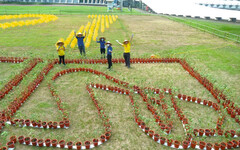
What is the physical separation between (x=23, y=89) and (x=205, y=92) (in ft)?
30.1

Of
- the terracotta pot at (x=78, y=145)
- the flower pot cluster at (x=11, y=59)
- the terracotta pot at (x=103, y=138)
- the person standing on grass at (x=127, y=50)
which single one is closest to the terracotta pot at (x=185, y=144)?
the terracotta pot at (x=103, y=138)

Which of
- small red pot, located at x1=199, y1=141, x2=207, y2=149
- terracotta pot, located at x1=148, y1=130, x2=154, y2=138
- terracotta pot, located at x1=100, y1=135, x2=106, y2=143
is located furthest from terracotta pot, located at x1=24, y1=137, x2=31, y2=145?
small red pot, located at x1=199, y1=141, x2=207, y2=149

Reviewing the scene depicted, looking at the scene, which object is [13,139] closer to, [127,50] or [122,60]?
[127,50]

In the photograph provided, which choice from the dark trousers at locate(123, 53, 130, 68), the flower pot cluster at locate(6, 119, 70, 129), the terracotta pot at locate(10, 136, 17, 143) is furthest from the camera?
the dark trousers at locate(123, 53, 130, 68)

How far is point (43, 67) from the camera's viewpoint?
11.9 metres

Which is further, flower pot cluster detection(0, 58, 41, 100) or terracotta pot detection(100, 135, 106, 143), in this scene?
flower pot cluster detection(0, 58, 41, 100)

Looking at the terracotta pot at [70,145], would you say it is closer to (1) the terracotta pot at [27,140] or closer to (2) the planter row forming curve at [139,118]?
(2) the planter row forming curve at [139,118]

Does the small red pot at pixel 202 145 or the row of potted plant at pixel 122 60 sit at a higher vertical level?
the row of potted plant at pixel 122 60

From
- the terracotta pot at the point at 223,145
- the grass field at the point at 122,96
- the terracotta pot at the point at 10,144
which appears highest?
the grass field at the point at 122,96

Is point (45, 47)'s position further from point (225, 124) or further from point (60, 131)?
point (225, 124)

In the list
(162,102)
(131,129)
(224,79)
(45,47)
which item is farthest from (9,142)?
(45,47)

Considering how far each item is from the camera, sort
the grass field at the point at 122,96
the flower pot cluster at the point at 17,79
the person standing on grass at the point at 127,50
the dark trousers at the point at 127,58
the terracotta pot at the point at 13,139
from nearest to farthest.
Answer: the terracotta pot at the point at 13,139 < the grass field at the point at 122,96 < the flower pot cluster at the point at 17,79 < the person standing on grass at the point at 127,50 < the dark trousers at the point at 127,58

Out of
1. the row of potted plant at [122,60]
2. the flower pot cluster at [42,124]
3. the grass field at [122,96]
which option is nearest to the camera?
the grass field at [122,96]

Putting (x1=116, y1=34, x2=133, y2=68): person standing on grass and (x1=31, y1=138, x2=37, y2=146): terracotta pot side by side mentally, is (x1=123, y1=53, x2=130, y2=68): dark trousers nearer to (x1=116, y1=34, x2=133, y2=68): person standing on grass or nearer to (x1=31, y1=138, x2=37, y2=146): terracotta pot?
(x1=116, y1=34, x2=133, y2=68): person standing on grass
